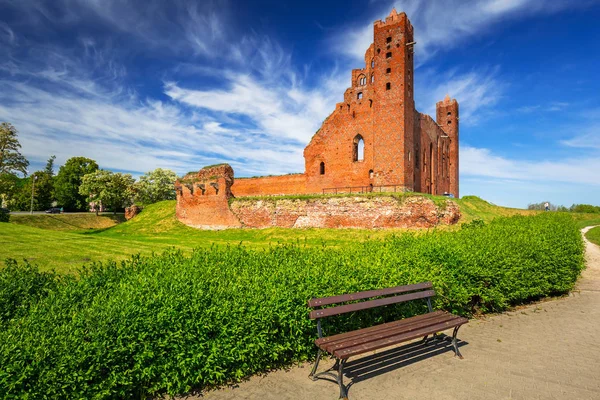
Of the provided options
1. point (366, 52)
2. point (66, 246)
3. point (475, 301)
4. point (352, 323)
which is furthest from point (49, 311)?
point (366, 52)

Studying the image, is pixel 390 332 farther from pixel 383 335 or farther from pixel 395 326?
pixel 395 326

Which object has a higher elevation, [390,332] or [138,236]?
[390,332]

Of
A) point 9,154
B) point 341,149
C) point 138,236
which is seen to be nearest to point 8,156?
point 9,154

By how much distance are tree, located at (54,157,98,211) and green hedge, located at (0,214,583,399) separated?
5591cm

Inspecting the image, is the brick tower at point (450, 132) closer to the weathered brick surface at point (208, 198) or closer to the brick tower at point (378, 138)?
the brick tower at point (378, 138)

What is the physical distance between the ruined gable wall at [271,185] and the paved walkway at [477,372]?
28537mm

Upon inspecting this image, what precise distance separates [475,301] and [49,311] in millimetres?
7618

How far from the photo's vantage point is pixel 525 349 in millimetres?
5492

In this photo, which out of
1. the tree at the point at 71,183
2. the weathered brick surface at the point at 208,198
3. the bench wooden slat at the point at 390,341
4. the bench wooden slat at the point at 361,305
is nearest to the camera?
the bench wooden slat at the point at 390,341

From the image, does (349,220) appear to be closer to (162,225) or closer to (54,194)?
(162,225)

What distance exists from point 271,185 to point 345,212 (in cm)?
1352

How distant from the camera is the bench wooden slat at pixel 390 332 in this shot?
422 centimetres

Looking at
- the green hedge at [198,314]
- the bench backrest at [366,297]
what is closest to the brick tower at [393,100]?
the green hedge at [198,314]

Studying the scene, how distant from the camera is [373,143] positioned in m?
29.6
